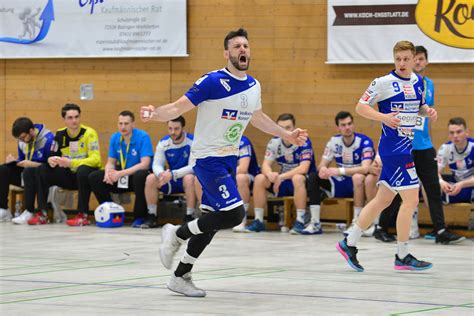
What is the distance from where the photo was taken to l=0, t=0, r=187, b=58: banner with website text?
50.6 ft

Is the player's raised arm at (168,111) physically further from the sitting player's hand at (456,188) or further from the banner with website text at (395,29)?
the banner with website text at (395,29)

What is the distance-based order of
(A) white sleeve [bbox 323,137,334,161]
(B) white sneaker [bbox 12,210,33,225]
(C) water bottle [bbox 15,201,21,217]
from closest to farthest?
(A) white sleeve [bbox 323,137,334,161]
(B) white sneaker [bbox 12,210,33,225]
(C) water bottle [bbox 15,201,21,217]

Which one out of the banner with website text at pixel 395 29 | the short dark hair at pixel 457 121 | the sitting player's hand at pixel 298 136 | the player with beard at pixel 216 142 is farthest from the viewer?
the banner with website text at pixel 395 29

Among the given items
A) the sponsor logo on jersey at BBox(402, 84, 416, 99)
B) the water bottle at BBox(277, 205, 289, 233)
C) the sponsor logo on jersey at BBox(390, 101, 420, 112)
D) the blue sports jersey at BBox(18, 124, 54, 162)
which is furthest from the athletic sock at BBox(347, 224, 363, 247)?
the blue sports jersey at BBox(18, 124, 54, 162)

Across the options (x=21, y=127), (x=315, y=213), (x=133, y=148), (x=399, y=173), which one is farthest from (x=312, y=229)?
(x=21, y=127)

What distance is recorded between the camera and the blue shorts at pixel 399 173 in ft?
30.2

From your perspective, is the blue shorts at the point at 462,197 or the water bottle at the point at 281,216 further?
the water bottle at the point at 281,216

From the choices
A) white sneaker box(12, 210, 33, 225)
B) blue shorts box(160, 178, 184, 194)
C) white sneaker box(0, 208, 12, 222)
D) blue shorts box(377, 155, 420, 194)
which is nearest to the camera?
blue shorts box(377, 155, 420, 194)

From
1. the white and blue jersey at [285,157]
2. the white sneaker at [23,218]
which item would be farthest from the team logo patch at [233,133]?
the white sneaker at [23,218]

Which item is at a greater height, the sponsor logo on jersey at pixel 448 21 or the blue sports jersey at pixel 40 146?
the sponsor logo on jersey at pixel 448 21

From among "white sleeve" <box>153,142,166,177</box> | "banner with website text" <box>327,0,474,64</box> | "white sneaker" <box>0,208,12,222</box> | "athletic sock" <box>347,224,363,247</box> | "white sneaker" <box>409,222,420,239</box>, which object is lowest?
"white sneaker" <box>0,208,12,222</box>

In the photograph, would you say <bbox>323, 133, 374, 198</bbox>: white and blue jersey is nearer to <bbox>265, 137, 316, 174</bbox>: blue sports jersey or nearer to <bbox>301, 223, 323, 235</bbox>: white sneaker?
<bbox>265, 137, 316, 174</bbox>: blue sports jersey

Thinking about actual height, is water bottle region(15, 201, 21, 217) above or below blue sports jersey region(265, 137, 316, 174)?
below

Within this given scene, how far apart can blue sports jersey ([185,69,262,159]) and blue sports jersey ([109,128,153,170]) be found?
6.68 meters
